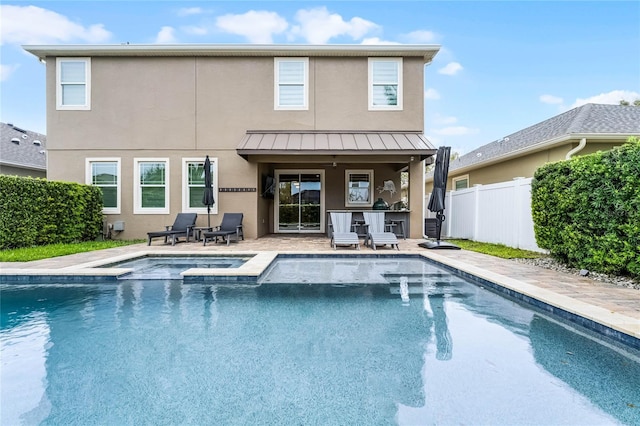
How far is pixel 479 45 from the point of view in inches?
766

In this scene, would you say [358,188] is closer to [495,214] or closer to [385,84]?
[385,84]

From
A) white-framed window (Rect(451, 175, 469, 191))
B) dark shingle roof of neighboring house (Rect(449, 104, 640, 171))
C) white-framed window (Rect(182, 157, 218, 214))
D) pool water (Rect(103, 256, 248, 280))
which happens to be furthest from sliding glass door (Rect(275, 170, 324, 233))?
white-framed window (Rect(451, 175, 469, 191))

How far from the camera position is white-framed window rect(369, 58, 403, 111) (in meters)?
12.1

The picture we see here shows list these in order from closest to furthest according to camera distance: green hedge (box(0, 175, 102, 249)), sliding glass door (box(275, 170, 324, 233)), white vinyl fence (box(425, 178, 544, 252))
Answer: green hedge (box(0, 175, 102, 249)), white vinyl fence (box(425, 178, 544, 252)), sliding glass door (box(275, 170, 324, 233))

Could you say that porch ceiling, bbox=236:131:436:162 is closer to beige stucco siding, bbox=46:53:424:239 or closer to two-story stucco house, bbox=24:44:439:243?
two-story stucco house, bbox=24:44:439:243

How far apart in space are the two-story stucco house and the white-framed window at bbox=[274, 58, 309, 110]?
4cm

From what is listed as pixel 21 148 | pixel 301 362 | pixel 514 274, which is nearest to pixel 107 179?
pixel 21 148

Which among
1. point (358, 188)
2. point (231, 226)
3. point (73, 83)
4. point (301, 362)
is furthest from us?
point (358, 188)

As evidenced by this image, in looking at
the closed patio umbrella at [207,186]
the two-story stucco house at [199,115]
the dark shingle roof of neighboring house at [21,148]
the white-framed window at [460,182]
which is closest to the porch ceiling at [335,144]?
the two-story stucco house at [199,115]

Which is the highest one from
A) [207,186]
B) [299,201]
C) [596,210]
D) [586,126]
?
[586,126]

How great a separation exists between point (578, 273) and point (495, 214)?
4.73 meters

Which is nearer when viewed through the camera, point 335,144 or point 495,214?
point 495,214

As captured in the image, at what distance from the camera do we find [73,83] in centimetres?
1212

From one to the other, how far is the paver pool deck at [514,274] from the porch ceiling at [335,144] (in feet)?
9.82
